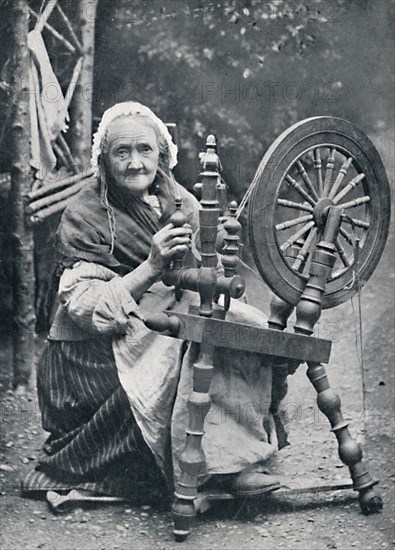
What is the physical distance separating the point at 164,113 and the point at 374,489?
1163mm

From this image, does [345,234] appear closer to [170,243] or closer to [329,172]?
[329,172]

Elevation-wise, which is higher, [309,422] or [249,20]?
[249,20]

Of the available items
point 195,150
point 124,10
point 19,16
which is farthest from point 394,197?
point 19,16

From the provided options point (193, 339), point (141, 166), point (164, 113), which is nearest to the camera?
point (193, 339)

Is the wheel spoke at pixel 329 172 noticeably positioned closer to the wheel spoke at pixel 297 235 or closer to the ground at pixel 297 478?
the wheel spoke at pixel 297 235

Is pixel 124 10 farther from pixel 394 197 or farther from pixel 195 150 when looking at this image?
pixel 394 197

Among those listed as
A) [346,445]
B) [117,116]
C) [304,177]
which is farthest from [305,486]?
[117,116]

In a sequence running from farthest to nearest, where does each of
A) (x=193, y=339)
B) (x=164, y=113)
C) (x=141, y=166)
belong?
(x=164, y=113)
(x=141, y=166)
(x=193, y=339)

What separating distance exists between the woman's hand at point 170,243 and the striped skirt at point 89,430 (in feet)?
0.92

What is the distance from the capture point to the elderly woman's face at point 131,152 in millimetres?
2133

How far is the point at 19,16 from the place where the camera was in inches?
86.4

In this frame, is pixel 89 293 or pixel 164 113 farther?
pixel 164 113

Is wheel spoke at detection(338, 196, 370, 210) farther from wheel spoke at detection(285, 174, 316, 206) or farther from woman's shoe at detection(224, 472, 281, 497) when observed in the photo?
woman's shoe at detection(224, 472, 281, 497)

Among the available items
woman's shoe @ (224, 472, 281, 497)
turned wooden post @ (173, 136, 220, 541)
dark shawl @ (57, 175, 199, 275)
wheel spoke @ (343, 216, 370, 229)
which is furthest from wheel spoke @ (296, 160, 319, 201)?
woman's shoe @ (224, 472, 281, 497)
